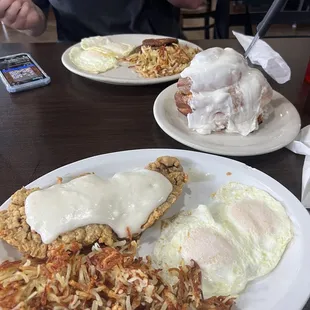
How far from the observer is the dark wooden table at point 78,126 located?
1.33m

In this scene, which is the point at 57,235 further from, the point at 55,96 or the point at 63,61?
the point at 63,61

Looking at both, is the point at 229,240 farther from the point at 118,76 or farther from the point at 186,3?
the point at 186,3

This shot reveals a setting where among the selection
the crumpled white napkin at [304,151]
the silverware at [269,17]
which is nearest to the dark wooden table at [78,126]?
the crumpled white napkin at [304,151]

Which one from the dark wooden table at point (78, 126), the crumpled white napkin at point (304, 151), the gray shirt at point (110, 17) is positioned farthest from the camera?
the gray shirt at point (110, 17)

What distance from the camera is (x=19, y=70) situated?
1.85 meters

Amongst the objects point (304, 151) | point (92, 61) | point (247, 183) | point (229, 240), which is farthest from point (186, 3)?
point (229, 240)

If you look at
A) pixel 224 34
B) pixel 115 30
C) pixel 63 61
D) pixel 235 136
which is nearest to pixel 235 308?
pixel 235 136

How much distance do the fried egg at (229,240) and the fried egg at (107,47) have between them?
44.9 inches

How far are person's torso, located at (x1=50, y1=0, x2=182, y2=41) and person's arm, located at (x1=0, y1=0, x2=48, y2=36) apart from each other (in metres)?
0.16

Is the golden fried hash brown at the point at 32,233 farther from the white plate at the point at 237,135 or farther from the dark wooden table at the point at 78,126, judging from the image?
the white plate at the point at 237,135

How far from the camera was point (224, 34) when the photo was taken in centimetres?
280

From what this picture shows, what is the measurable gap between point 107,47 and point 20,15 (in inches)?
18.7

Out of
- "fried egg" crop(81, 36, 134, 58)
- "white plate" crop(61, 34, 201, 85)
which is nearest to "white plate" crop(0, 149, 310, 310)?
"white plate" crop(61, 34, 201, 85)

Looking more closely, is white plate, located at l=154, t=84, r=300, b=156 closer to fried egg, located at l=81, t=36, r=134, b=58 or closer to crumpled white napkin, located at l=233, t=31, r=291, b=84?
crumpled white napkin, located at l=233, t=31, r=291, b=84
